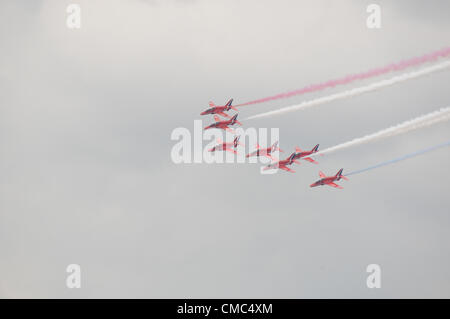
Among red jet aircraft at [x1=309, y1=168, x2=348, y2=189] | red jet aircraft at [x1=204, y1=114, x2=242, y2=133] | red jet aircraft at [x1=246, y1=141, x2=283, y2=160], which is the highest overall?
red jet aircraft at [x1=204, y1=114, x2=242, y2=133]

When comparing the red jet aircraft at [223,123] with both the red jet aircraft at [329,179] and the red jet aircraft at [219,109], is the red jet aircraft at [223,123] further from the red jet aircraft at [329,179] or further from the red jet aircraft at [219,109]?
the red jet aircraft at [329,179]

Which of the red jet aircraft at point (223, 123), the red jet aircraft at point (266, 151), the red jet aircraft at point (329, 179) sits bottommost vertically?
the red jet aircraft at point (329, 179)

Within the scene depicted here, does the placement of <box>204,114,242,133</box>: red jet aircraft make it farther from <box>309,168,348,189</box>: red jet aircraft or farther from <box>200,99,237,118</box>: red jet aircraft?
<box>309,168,348,189</box>: red jet aircraft

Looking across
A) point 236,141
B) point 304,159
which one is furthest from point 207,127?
point 304,159

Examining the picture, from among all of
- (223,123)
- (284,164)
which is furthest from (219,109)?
(284,164)

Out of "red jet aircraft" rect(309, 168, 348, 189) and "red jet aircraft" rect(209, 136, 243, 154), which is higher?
"red jet aircraft" rect(209, 136, 243, 154)

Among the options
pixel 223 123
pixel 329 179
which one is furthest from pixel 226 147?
pixel 329 179

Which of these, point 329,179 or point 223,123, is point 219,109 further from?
point 329,179

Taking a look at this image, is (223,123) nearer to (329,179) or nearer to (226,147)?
(226,147)

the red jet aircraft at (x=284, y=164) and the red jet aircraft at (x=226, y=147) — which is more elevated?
the red jet aircraft at (x=226, y=147)
